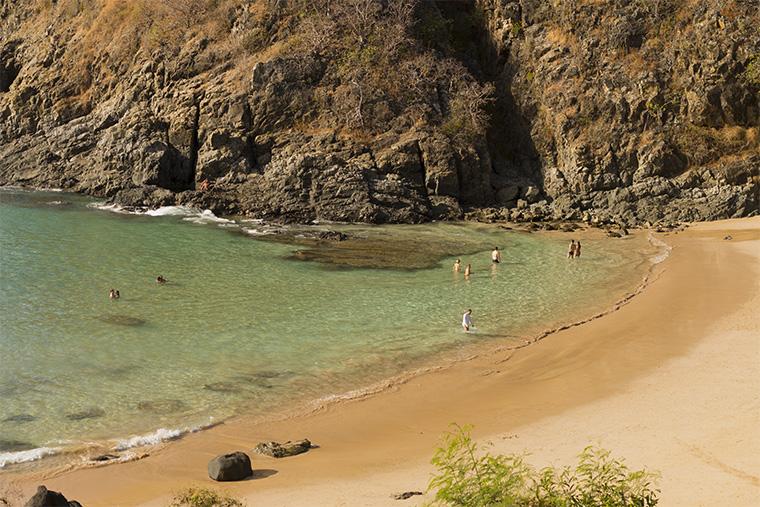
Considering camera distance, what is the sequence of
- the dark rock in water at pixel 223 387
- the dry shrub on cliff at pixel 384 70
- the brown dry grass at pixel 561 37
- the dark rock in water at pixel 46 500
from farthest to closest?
the brown dry grass at pixel 561 37 → the dry shrub on cliff at pixel 384 70 → the dark rock in water at pixel 223 387 → the dark rock in water at pixel 46 500

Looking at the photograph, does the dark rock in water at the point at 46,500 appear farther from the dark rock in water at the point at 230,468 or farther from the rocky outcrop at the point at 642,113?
the rocky outcrop at the point at 642,113

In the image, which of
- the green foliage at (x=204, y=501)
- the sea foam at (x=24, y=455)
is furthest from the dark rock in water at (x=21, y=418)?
the green foliage at (x=204, y=501)

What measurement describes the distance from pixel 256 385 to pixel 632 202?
4112 cm

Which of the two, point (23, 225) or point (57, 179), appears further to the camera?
point (57, 179)

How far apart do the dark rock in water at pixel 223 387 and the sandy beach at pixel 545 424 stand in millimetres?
2021

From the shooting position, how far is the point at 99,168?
5906cm

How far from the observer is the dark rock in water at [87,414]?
18.8 metres

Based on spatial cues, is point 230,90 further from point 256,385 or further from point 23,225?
point 256,385

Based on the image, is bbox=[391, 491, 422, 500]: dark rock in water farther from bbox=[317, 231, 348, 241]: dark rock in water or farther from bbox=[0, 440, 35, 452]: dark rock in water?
bbox=[317, 231, 348, 241]: dark rock in water

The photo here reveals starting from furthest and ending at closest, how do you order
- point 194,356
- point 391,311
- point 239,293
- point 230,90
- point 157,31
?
point 157,31 < point 230,90 < point 239,293 < point 391,311 < point 194,356

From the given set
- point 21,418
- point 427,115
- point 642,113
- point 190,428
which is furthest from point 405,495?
point 642,113

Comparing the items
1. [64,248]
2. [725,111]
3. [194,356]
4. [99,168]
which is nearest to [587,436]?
[194,356]

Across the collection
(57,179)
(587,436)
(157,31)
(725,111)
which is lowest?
(587,436)

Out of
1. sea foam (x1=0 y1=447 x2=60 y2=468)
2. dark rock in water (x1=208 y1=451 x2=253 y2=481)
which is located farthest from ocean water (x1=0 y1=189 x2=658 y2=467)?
dark rock in water (x1=208 y1=451 x2=253 y2=481)
